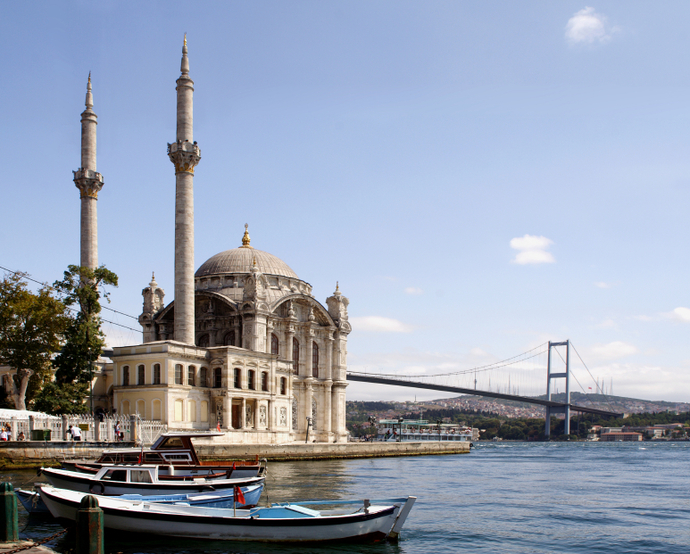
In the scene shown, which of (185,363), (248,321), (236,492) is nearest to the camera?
(236,492)

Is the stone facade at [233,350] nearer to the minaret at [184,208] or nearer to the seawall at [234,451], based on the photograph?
the minaret at [184,208]

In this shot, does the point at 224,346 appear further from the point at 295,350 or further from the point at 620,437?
the point at 620,437

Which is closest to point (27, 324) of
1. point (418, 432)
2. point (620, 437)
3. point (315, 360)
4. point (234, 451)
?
point (234, 451)

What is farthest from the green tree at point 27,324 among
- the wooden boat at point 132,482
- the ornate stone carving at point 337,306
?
the ornate stone carving at point 337,306

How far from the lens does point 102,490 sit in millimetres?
15242

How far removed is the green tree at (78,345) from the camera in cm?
3144

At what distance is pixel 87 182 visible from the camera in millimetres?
41344

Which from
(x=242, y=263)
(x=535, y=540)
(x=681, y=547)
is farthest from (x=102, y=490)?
(x=242, y=263)

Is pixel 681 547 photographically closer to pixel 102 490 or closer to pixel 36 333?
pixel 102 490

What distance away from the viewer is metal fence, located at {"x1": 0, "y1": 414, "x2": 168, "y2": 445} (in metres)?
27.0

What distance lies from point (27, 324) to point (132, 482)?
19284 mm

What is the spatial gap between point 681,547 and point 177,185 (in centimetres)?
3147

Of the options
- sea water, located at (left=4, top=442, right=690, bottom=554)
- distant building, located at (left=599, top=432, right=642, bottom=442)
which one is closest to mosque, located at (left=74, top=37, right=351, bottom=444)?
sea water, located at (left=4, top=442, right=690, bottom=554)

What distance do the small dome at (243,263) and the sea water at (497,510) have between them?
22312mm
